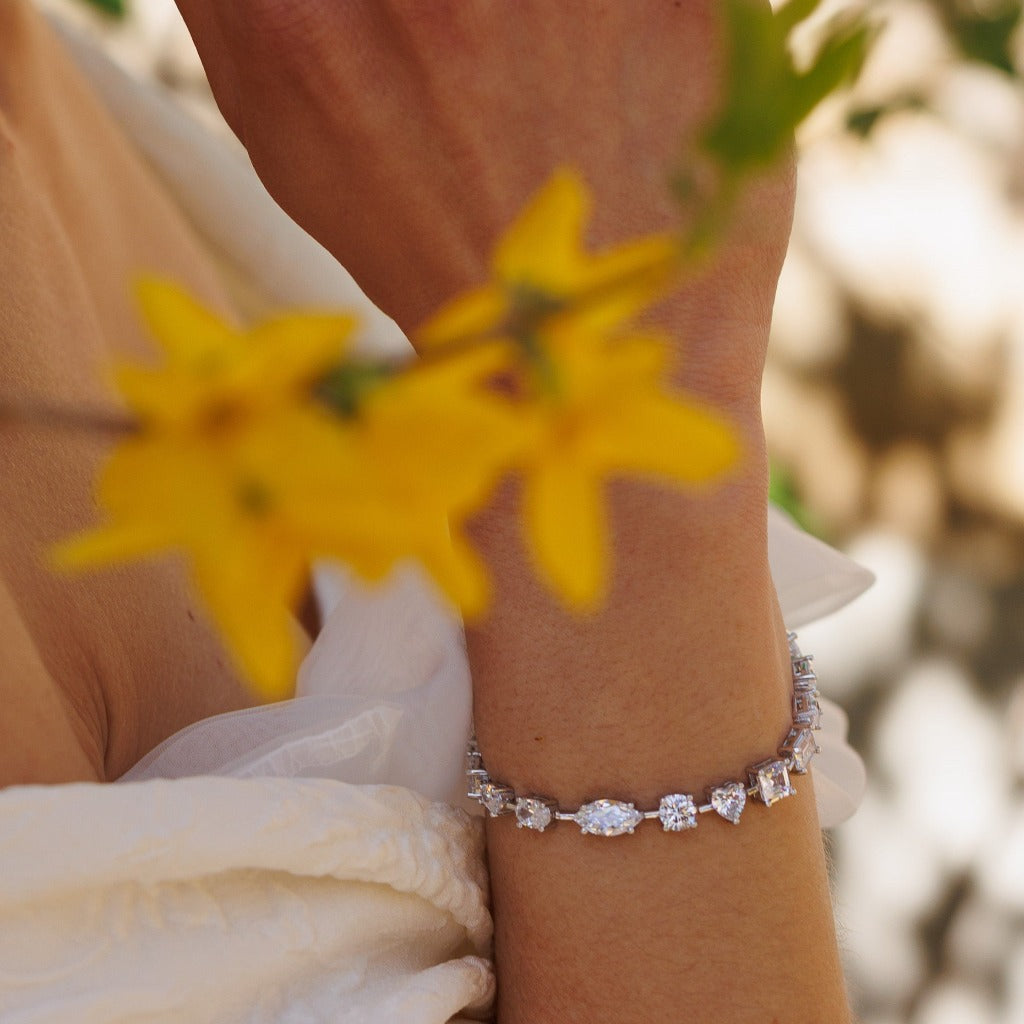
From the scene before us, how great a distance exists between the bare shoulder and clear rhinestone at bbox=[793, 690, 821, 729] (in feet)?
0.98

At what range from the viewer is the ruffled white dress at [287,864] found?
373 mm

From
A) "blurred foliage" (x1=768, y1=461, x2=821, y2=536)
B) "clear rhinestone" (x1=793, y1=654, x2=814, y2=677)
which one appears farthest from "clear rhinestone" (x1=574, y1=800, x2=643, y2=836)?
"blurred foliage" (x1=768, y1=461, x2=821, y2=536)

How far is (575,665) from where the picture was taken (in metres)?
0.45

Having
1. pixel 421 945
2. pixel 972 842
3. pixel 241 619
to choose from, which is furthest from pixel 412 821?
pixel 972 842

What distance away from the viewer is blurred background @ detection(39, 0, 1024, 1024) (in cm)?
159

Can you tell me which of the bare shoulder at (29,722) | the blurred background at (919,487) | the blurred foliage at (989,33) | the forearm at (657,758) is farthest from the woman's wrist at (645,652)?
the blurred background at (919,487)

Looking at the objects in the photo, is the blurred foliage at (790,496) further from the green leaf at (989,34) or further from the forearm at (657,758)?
the green leaf at (989,34)

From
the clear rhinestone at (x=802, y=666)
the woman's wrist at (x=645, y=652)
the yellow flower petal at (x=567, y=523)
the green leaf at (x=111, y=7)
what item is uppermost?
the green leaf at (x=111, y=7)

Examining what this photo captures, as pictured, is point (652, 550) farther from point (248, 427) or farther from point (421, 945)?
point (248, 427)

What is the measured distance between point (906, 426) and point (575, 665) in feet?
4.68

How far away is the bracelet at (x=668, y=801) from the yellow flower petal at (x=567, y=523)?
369mm

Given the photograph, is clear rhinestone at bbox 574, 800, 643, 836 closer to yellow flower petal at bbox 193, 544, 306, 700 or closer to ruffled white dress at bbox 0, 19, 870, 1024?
ruffled white dress at bbox 0, 19, 870, 1024

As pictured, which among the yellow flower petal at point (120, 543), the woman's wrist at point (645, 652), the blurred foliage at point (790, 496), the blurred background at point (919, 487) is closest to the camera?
the yellow flower petal at point (120, 543)

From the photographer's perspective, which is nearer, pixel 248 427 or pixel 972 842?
pixel 248 427
